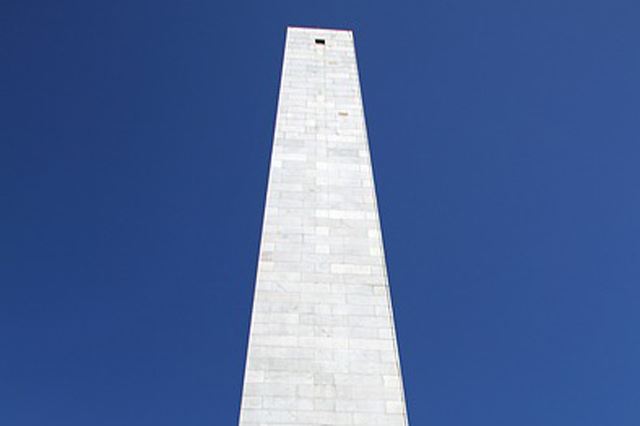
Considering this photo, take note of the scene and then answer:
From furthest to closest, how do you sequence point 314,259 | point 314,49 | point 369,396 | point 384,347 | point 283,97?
1. point 314,49
2. point 283,97
3. point 314,259
4. point 384,347
5. point 369,396

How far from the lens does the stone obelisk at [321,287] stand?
12.4m

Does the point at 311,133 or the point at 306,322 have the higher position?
the point at 311,133

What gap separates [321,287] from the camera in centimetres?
1458

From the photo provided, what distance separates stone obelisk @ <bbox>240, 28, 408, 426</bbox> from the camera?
40.8 ft

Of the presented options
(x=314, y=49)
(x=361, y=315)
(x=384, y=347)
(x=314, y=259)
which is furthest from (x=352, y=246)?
(x=314, y=49)

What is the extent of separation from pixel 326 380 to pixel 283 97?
11717 mm

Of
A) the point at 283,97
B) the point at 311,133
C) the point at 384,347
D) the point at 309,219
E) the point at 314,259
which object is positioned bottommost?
the point at 384,347

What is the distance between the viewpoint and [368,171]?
1766 centimetres

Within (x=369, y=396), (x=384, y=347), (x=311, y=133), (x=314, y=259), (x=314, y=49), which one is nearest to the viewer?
(x=369, y=396)

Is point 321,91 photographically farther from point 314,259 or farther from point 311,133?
point 314,259

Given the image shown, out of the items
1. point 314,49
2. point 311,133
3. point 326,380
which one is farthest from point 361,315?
point 314,49

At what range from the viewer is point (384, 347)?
13508 millimetres

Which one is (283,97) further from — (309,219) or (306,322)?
(306,322)

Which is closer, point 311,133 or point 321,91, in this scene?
Answer: point 311,133
